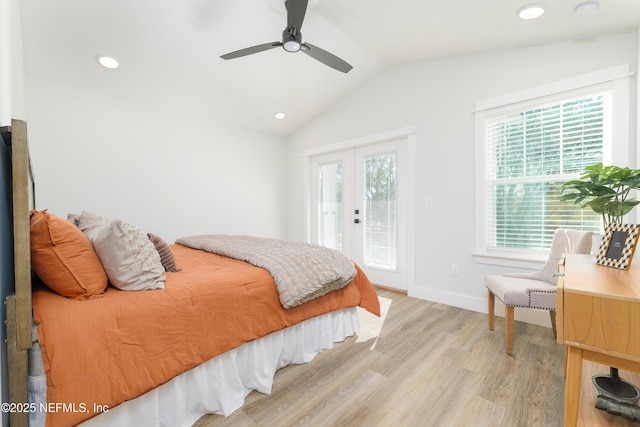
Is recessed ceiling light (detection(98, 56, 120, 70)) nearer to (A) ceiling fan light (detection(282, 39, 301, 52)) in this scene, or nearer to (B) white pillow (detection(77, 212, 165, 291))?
(A) ceiling fan light (detection(282, 39, 301, 52))

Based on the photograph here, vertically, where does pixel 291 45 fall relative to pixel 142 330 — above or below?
above

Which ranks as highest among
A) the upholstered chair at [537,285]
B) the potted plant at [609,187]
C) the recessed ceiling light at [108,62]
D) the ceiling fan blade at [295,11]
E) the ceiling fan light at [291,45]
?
the recessed ceiling light at [108,62]

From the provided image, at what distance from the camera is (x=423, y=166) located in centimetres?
321

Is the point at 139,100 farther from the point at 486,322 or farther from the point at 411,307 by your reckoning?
the point at 486,322

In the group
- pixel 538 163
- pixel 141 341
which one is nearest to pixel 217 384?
pixel 141 341

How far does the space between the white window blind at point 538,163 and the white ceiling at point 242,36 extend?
Answer: 593mm

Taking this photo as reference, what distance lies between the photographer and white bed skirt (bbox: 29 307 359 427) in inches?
45.6

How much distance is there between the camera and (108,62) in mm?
2684

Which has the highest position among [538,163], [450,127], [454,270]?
[450,127]

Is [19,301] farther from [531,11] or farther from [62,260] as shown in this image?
[531,11]

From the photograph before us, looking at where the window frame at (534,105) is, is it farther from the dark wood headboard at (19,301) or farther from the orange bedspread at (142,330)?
the dark wood headboard at (19,301)

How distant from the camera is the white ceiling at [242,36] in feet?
7.01

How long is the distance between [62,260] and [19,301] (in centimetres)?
21

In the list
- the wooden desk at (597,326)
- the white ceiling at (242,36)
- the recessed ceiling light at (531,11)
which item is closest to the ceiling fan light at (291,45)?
the white ceiling at (242,36)
